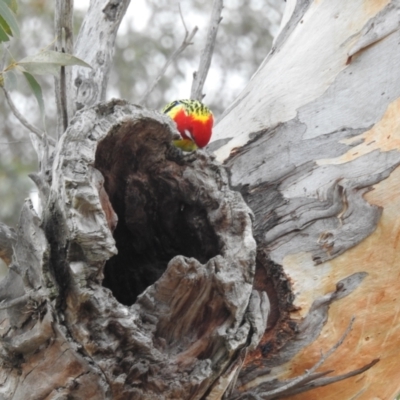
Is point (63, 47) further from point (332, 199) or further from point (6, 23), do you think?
point (332, 199)

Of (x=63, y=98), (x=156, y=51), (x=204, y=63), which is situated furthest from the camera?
(x=156, y=51)

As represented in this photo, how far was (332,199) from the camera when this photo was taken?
146 centimetres

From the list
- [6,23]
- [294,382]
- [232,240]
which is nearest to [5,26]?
[6,23]

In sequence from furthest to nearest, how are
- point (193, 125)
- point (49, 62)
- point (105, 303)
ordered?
1. point (193, 125)
2. point (49, 62)
3. point (105, 303)

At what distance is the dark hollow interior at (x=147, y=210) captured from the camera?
4.22 ft

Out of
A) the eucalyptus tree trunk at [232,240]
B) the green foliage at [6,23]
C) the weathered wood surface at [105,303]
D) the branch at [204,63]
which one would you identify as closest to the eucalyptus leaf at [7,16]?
the green foliage at [6,23]

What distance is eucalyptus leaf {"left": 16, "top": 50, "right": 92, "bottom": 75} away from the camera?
1.31 m

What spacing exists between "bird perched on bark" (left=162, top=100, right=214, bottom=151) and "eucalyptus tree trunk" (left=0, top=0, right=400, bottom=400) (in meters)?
0.50

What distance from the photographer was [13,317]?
3.71 ft

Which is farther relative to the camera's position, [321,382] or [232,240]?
[321,382]

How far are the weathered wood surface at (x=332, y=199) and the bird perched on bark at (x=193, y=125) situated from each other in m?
0.63

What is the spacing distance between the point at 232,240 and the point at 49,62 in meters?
0.55

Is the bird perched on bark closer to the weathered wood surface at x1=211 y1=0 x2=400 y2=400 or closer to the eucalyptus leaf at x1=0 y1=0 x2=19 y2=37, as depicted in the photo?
the weathered wood surface at x1=211 y1=0 x2=400 y2=400

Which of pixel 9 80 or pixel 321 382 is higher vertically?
pixel 9 80
